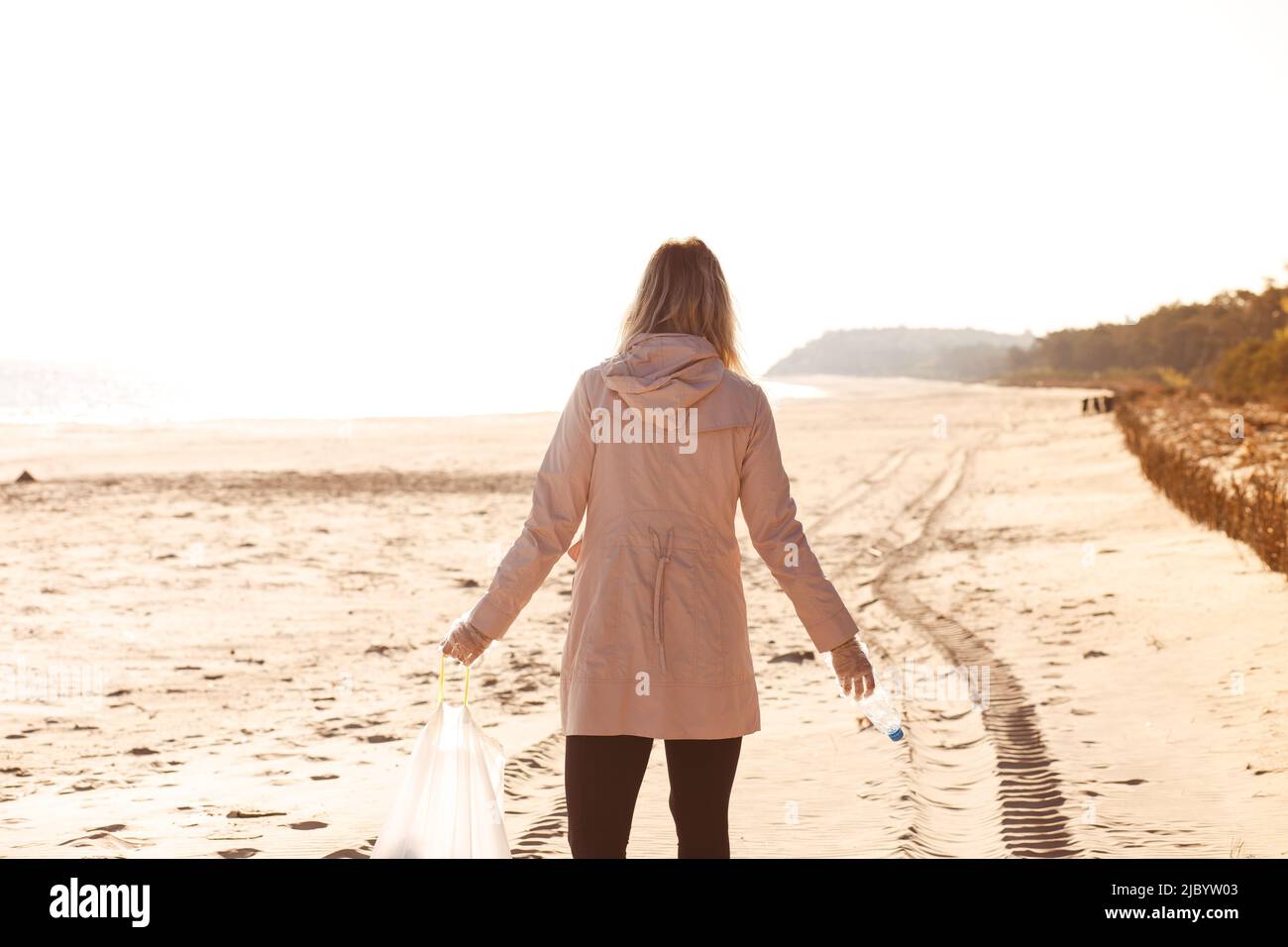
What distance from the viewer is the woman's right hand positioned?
2.77m

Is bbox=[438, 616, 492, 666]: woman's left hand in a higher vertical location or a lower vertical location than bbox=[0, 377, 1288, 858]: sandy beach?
higher

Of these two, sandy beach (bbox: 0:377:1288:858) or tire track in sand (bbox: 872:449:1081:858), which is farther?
sandy beach (bbox: 0:377:1288:858)

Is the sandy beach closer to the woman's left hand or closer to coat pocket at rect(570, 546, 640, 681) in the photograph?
the woman's left hand

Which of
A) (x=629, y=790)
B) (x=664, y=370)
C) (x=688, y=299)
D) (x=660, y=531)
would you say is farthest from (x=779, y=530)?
(x=629, y=790)

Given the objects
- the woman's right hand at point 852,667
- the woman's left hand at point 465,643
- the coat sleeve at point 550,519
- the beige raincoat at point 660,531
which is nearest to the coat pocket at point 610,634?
the beige raincoat at point 660,531

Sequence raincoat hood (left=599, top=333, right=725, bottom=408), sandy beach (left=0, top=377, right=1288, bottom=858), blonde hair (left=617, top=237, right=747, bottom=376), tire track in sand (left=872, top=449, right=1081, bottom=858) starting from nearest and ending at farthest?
raincoat hood (left=599, top=333, right=725, bottom=408)
blonde hair (left=617, top=237, right=747, bottom=376)
tire track in sand (left=872, top=449, right=1081, bottom=858)
sandy beach (left=0, top=377, right=1288, bottom=858)

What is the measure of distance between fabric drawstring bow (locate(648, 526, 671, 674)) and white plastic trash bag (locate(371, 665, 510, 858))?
0.48m

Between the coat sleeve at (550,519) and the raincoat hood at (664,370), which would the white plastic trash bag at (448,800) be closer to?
the coat sleeve at (550,519)

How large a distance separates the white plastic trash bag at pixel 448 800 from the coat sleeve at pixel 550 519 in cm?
21

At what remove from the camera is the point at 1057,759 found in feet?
17.4

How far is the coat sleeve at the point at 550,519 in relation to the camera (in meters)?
2.66

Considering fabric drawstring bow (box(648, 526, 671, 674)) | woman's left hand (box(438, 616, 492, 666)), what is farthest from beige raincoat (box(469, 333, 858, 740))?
woman's left hand (box(438, 616, 492, 666))
